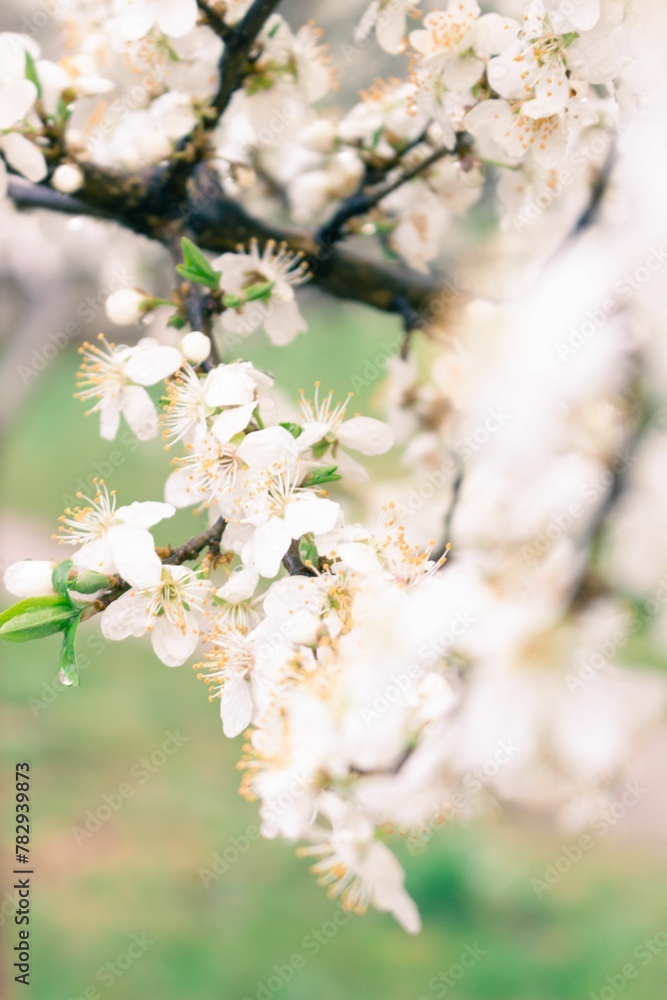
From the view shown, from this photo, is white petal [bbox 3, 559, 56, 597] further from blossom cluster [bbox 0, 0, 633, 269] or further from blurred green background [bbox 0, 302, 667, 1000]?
blurred green background [bbox 0, 302, 667, 1000]

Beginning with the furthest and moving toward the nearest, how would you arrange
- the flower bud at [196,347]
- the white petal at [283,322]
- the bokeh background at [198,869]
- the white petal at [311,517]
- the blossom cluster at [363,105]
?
the bokeh background at [198,869]
the white petal at [283,322]
the blossom cluster at [363,105]
the flower bud at [196,347]
the white petal at [311,517]

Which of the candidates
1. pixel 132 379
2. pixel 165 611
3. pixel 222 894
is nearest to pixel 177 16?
pixel 132 379

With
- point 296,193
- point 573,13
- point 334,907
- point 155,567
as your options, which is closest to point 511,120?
point 573,13

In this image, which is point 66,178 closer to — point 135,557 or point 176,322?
point 176,322

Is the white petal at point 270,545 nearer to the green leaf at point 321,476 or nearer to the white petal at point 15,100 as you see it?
the green leaf at point 321,476

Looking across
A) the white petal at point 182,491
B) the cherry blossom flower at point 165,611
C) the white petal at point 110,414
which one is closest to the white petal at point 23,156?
the white petal at point 110,414

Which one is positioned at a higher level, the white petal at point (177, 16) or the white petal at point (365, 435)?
the white petal at point (177, 16)

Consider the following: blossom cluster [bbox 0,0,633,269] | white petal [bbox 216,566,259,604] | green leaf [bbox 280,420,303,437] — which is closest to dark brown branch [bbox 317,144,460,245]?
blossom cluster [bbox 0,0,633,269]
